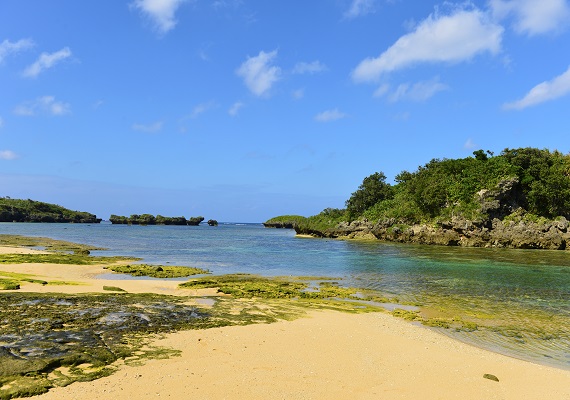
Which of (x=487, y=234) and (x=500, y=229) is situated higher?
(x=500, y=229)

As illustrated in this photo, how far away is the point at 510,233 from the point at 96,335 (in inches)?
2824

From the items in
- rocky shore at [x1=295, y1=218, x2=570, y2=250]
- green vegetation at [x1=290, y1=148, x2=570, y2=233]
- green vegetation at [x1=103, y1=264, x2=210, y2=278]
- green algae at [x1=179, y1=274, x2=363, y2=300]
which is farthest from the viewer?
green vegetation at [x1=290, y1=148, x2=570, y2=233]

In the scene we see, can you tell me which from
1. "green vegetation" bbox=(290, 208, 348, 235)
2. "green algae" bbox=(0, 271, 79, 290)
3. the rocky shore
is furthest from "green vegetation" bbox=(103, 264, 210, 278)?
"green vegetation" bbox=(290, 208, 348, 235)

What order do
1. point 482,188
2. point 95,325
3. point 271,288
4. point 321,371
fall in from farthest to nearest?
point 482,188
point 271,288
point 95,325
point 321,371

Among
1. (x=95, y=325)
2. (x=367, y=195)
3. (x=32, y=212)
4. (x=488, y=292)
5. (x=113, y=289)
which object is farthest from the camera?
(x=32, y=212)

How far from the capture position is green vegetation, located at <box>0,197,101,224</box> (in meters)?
164

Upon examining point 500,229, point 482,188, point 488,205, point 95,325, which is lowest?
A: point 95,325

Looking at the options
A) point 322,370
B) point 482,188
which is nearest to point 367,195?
point 482,188

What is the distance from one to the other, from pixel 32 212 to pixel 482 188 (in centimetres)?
18031

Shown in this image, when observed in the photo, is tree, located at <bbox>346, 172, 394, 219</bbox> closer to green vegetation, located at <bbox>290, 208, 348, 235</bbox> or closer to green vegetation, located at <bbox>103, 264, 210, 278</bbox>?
green vegetation, located at <bbox>290, 208, 348, 235</bbox>

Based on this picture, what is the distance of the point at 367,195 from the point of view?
107 m

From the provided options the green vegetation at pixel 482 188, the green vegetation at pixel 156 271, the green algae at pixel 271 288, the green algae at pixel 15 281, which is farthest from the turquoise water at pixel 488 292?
the green vegetation at pixel 482 188

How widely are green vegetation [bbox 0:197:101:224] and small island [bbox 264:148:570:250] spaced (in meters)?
152

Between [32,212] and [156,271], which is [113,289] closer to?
[156,271]
